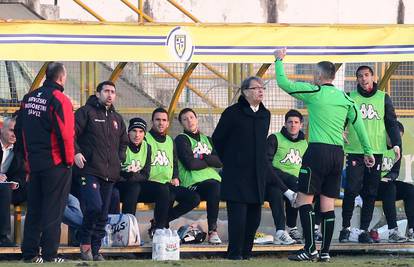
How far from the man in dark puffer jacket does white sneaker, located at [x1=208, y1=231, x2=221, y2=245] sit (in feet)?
5.29

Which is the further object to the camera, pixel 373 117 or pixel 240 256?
pixel 373 117

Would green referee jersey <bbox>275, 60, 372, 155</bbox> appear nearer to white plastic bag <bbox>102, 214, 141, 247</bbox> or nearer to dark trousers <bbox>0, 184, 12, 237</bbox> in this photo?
white plastic bag <bbox>102, 214, 141, 247</bbox>

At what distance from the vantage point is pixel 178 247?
14.6 metres

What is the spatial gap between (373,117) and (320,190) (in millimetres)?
2576

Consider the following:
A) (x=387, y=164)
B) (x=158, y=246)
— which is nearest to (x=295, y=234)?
(x=387, y=164)

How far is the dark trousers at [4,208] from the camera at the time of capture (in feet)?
48.2

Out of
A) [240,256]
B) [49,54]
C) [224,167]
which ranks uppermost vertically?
[49,54]

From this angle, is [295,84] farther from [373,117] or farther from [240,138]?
[373,117]

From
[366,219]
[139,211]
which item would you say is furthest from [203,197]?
[366,219]

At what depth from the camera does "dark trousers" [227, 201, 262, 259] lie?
545 inches

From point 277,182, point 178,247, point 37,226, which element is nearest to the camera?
point 37,226

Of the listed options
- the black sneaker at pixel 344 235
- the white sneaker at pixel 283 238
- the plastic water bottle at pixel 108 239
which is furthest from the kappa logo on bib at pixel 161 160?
the black sneaker at pixel 344 235

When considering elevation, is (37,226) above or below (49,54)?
below

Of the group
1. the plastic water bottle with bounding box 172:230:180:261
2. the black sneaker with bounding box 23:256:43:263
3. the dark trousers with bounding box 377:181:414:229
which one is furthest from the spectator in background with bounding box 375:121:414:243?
the black sneaker with bounding box 23:256:43:263
